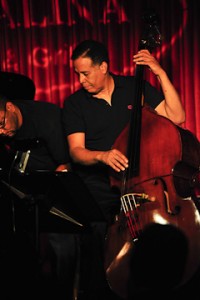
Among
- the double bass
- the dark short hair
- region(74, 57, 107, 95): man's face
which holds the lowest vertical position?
the double bass

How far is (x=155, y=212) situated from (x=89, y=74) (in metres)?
0.88

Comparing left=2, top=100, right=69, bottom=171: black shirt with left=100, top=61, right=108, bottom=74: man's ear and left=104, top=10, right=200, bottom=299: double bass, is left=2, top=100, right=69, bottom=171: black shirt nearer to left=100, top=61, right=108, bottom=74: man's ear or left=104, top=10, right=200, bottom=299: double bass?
left=100, top=61, right=108, bottom=74: man's ear

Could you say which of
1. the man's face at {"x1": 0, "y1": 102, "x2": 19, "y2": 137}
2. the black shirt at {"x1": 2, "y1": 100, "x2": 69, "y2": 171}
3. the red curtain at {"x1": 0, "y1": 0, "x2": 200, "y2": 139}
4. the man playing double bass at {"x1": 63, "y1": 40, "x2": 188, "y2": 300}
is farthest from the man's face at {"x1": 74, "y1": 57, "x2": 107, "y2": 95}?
the red curtain at {"x1": 0, "y1": 0, "x2": 200, "y2": 139}

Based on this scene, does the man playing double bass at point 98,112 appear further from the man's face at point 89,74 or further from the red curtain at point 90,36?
the red curtain at point 90,36

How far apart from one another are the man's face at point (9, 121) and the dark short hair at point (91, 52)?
466 mm

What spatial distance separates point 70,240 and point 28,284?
0.47 metres

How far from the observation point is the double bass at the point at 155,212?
1901 millimetres

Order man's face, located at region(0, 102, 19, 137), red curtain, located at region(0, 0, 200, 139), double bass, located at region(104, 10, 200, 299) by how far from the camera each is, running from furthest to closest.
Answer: red curtain, located at region(0, 0, 200, 139) → man's face, located at region(0, 102, 19, 137) → double bass, located at region(104, 10, 200, 299)

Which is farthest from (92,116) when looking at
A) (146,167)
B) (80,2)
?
(80,2)

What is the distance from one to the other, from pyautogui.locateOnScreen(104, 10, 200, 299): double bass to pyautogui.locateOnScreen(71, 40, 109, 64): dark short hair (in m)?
0.49

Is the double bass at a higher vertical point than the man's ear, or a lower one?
lower

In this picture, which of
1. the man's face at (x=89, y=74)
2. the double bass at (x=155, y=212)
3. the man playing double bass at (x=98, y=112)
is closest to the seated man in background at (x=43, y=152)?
the man playing double bass at (x=98, y=112)

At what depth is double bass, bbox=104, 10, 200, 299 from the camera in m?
1.90

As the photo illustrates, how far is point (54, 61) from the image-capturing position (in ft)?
11.7
